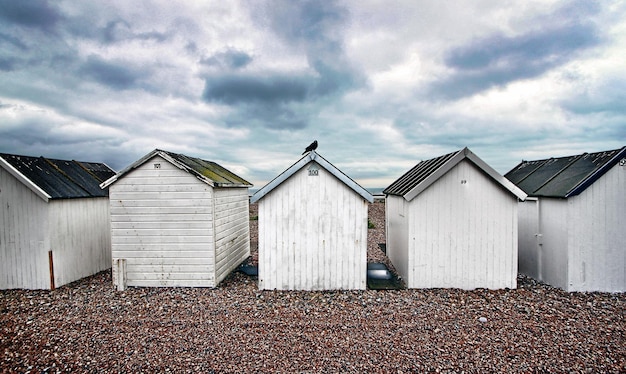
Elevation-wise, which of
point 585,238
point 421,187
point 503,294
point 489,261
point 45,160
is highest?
point 45,160

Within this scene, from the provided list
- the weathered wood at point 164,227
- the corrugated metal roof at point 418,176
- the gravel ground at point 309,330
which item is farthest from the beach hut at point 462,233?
the weathered wood at point 164,227

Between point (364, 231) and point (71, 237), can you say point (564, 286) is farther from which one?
point (71, 237)

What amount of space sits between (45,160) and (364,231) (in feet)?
39.5

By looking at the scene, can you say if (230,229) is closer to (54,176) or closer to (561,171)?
(54,176)

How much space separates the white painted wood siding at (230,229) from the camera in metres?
10.9

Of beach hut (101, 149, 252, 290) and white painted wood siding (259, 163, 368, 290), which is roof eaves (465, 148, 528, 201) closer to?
white painted wood siding (259, 163, 368, 290)

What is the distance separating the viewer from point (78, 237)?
38.2 ft

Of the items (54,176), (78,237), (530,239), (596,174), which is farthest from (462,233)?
(54,176)

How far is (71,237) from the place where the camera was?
11.3m

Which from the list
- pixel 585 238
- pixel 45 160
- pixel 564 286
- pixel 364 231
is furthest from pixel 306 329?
pixel 45 160

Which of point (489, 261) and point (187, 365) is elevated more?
point (489, 261)

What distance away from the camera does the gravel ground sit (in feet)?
20.2

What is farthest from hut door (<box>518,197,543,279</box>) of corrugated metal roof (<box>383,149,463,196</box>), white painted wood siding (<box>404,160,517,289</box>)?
corrugated metal roof (<box>383,149,463,196</box>)

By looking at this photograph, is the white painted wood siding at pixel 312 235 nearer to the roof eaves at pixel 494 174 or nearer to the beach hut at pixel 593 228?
the roof eaves at pixel 494 174
